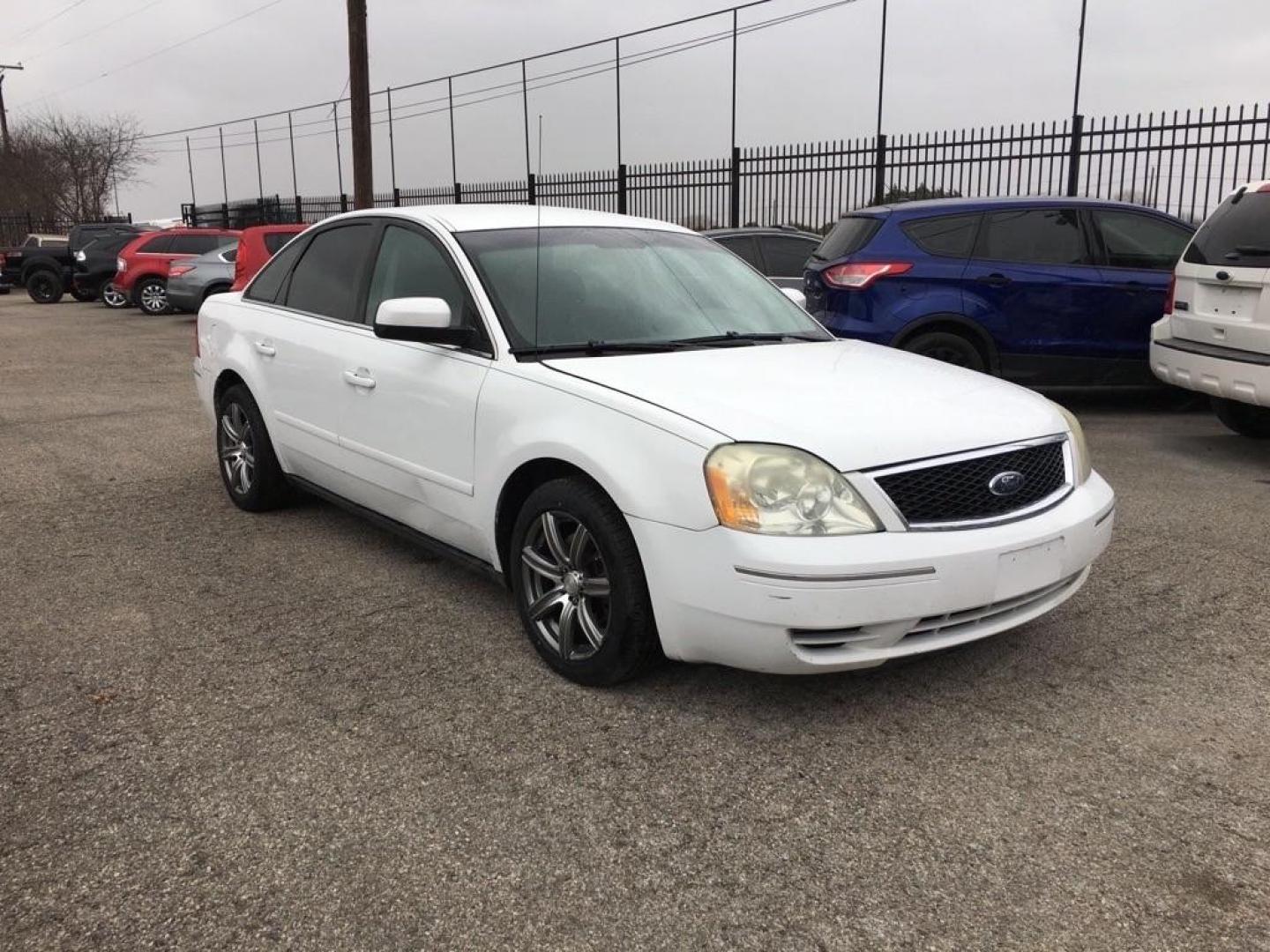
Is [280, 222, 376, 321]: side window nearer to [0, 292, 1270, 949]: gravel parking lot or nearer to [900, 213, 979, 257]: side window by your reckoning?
[0, 292, 1270, 949]: gravel parking lot

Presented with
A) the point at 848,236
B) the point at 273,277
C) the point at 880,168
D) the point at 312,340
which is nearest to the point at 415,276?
the point at 312,340

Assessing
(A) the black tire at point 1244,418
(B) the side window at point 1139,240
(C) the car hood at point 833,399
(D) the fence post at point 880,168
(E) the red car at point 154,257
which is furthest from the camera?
(E) the red car at point 154,257

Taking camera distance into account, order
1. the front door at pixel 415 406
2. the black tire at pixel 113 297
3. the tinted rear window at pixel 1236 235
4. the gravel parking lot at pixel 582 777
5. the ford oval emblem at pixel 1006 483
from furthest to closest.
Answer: the black tire at pixel 113 297, the tinted rear window at pixel 1236 235, the front door at pixel 415 406, the ford oval emblem at pixel 1006 483, the gravel parking lot at pixel 582 777

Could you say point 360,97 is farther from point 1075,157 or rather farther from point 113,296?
point 1075,157

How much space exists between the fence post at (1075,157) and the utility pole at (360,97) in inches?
426

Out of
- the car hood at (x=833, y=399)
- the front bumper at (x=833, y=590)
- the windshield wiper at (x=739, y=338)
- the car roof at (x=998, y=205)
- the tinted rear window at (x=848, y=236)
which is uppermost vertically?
the car roof at (x=998, y=205)

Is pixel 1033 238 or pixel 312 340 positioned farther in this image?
pixel 1033 238

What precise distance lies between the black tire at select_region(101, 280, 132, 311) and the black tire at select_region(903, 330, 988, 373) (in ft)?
60.7

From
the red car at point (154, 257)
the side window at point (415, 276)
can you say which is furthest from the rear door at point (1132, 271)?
the red car at point (154, 257)

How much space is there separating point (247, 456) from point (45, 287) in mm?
23876

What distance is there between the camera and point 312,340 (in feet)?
15.6

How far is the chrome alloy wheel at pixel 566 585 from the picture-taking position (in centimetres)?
332

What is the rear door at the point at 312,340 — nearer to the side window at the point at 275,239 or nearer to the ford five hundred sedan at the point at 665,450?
the ford five hundred sedan at the point at 665,450

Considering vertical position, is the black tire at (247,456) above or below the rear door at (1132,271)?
below
